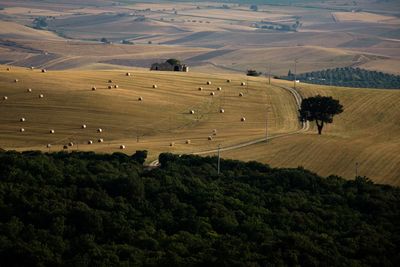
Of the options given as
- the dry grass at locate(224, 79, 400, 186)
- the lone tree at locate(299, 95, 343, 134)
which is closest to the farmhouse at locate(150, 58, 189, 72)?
the dry grass at locate(224, 79, 400, 186)

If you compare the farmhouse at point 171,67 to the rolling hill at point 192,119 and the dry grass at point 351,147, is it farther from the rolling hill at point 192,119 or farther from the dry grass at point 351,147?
the dry grass at point 351,147

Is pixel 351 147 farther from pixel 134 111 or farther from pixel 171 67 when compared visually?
pixel 171 67

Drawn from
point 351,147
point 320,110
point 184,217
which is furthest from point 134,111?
point 184,217

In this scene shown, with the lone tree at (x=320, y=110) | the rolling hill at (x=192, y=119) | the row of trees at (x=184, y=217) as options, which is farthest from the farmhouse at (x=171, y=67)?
the row of trees at (x=184, y=217)

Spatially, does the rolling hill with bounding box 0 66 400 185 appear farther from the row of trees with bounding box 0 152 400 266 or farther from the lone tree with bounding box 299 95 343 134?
the row of trees with bounding box 0 152 400 266

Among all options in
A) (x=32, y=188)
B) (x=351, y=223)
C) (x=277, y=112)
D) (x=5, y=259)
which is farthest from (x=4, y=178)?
(x=277, y=112)

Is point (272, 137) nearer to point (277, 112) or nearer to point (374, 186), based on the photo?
point (277, 112)
